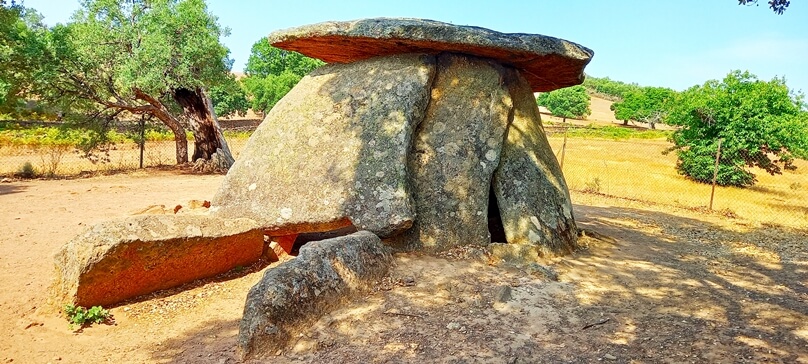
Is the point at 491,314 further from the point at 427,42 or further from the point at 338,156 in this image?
the point at 427,42

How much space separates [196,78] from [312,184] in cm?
1000

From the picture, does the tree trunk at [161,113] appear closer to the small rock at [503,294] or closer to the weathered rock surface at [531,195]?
the weathered rock surface at [531,195]

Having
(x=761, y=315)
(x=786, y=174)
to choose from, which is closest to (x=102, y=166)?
(x=761, y=315)

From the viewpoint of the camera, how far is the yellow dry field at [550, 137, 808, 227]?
41.6ft

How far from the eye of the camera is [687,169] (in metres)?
18.6

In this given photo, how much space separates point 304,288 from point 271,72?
5457 centimetres

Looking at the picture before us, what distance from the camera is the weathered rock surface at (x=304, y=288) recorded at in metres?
4.08

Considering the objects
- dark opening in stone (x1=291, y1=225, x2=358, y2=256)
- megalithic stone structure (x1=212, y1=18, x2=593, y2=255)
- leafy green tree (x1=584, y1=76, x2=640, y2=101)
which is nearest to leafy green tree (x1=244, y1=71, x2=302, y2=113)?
megalithic stone structure (x1=212, y1=18, x2=593, y2=255)

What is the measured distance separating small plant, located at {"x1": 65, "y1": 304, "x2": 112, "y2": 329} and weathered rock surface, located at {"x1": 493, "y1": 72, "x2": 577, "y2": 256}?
4.63 meters

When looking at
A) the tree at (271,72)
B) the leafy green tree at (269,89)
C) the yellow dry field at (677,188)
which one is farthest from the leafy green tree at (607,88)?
the yellow dry field at (677,188)

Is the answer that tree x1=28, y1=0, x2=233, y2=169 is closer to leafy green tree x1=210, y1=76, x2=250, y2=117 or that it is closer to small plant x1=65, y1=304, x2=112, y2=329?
small plant x1=65, y1=304, x2=112, y2=329

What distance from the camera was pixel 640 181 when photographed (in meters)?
17.1

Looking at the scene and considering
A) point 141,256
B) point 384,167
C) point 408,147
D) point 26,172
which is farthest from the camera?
point 26,172

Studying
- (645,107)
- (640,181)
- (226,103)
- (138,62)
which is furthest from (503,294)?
(645,107)
